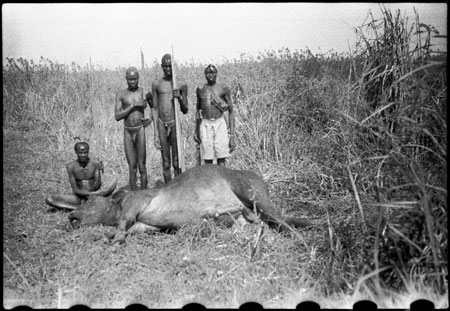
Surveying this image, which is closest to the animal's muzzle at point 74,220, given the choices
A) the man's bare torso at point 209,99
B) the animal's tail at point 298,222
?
the man's bare torso at point 209,99

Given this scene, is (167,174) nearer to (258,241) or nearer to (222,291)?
(258,241)

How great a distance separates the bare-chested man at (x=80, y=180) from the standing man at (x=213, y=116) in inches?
69.4

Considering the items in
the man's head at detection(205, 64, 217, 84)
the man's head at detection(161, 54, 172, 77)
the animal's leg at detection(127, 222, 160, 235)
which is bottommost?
the animal's leg at detection(127, 222, 160, 235)

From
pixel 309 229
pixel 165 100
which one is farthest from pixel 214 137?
pixel 309 229

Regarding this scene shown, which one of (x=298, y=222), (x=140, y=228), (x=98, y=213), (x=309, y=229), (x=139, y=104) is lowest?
(x=309, y=229)

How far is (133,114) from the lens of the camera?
6664mm

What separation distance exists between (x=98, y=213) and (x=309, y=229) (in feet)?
9.36

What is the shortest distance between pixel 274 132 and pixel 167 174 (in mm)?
2589

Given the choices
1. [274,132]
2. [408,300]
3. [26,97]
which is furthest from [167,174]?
[26,97]

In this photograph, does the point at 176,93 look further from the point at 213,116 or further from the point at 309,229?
the point at 309,229

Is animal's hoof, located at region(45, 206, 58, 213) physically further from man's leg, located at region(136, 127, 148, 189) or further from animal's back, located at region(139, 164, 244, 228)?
animal's back, located at region(139, 164, 244, 228)

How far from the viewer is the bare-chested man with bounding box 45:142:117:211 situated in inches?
254

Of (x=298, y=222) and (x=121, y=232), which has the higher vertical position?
(x=121, y=232)

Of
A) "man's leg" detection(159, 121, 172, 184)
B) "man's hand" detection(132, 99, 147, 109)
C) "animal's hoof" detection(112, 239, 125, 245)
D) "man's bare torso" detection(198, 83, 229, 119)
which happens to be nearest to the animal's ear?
"animal's hoof" detection(112, 239, 125, 245)
